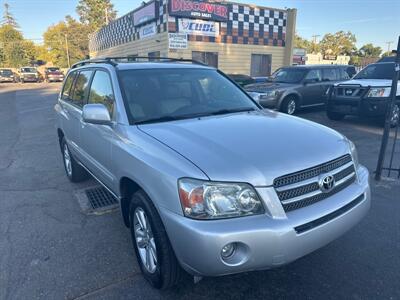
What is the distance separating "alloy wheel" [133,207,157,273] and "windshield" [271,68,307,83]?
8.81 meters

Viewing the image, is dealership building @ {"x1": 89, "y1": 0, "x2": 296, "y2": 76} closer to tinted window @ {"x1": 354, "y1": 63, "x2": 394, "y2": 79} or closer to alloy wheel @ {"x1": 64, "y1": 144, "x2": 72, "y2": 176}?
tinted window @ {"x1": 354, "y1": 63, "x2": 394, "y2": 79}

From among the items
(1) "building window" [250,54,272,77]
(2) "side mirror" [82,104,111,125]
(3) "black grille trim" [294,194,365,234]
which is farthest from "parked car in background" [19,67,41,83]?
A: (3) "black grille trim" [294,194,365,234]

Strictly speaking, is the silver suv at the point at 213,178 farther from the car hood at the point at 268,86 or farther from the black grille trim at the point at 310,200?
the car hood at the point at 268,86

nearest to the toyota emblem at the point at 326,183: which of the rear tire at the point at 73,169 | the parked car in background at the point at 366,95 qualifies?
the rear tire at the point at 73,169

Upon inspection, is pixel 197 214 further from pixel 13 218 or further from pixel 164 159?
pixel 13 218

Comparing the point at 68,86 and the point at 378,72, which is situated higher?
the point at 378,72

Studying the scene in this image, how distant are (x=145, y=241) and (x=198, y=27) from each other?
16910 millimetres

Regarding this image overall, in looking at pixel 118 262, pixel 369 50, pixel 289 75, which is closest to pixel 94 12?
pixel 369 50

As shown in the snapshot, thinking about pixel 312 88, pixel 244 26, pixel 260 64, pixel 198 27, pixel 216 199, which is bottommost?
pixel 216 199

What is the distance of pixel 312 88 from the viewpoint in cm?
1016

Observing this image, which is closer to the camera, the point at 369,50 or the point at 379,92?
the point at 379,92

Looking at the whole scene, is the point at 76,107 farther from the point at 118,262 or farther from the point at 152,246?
the point at 152,246

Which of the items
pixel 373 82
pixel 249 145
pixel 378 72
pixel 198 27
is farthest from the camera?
pixel 198 27

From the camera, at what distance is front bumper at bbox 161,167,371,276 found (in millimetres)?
1830
